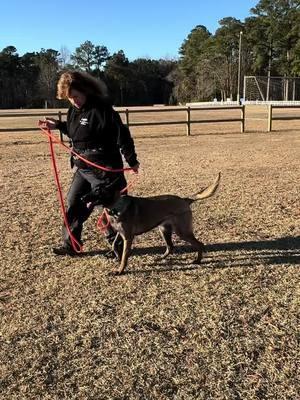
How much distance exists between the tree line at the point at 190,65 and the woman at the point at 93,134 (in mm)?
64094

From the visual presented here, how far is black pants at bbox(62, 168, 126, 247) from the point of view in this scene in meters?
4.61

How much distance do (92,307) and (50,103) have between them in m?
76.1

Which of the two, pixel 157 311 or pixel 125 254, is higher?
pixel 125 254

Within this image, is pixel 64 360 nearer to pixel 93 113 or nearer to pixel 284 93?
pixel 93 113

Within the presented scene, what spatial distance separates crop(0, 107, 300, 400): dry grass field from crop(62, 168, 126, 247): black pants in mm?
285

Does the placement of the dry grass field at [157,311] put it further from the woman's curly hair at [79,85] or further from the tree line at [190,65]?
the tree line at [190,65]

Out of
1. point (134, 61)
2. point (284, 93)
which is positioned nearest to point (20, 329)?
point (284, 93)

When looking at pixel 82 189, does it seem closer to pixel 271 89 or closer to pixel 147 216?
pixel 147 216

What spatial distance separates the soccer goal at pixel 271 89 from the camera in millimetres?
63719

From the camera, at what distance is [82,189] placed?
487 centimetres

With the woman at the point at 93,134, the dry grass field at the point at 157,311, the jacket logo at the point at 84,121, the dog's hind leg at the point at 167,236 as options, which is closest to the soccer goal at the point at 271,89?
the dry grass field at the point at 157,311

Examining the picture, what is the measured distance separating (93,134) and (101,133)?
75 mm

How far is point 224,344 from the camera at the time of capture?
3.40 metres

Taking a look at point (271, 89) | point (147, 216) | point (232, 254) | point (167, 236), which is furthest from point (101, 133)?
point (271, 89)
